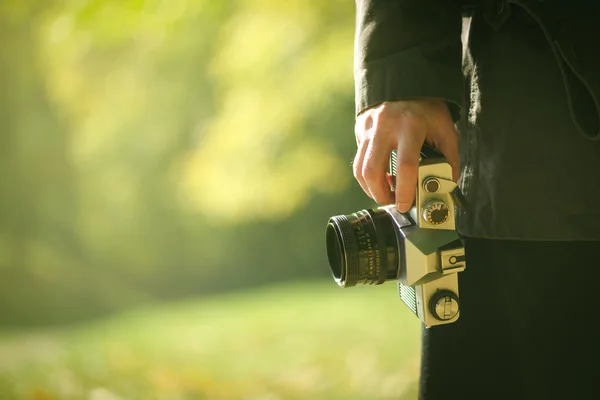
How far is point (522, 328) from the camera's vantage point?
0.64m

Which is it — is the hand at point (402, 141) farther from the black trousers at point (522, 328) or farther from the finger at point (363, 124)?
the black trousers at point (522, 328)

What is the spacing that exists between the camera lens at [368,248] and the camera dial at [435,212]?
0.20 ft

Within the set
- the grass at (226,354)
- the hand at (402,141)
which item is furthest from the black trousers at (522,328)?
the grass at (226,354)

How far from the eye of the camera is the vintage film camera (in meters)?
0.59

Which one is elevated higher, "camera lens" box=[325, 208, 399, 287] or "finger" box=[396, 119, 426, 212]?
"finger" box=[396, 119, 426, 212]

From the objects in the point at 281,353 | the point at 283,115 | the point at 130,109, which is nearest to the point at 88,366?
the point at 281,353

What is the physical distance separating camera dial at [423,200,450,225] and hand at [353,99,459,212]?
2 cm

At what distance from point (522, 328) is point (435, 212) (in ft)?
0.55

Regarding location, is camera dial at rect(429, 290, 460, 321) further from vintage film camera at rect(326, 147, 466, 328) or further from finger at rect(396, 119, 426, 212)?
finger at rect(396, 119, 426, 212)

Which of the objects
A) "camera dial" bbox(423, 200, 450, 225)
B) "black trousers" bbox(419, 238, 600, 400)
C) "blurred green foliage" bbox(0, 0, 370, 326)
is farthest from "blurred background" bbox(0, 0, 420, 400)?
"camera dial" bbox(423, 200, 450, 225)

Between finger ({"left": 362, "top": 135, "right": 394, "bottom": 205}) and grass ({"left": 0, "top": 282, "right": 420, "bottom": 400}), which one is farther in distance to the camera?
grass ({"left": 0, "top": 282, "right": 420, "bottom": 400})

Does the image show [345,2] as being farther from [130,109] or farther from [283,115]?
[130,109]

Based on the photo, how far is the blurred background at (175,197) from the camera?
4.31 feet

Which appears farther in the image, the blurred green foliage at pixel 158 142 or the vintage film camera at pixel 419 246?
the blurred green foliage at pixel 158 142
